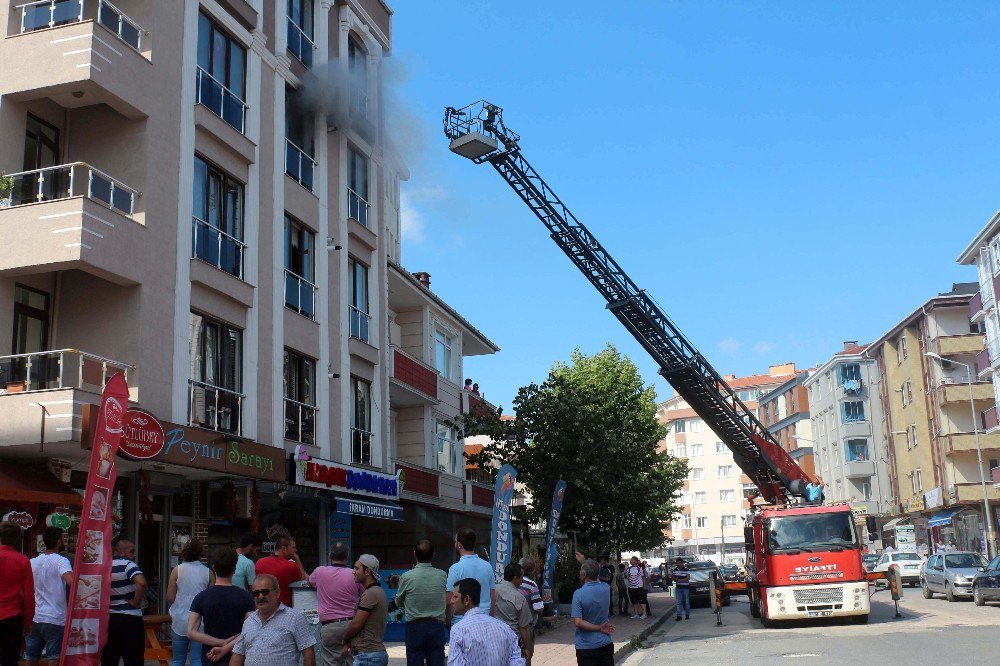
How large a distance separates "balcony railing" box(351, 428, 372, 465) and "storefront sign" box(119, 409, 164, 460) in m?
9.20

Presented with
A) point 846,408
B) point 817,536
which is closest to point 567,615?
point 817,536

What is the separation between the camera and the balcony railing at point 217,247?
19109mm

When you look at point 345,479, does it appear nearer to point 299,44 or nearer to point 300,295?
point 300,295

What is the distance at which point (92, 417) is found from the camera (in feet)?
49.9

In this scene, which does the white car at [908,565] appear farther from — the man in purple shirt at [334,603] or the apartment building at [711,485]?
Answer: the apartment building at [711,485]

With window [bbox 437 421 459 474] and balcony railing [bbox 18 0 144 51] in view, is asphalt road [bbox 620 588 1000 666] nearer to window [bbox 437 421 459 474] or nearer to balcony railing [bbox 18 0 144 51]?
window [bbox 437 421 459 474]

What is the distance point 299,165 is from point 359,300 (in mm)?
4167

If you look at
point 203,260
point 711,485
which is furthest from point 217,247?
point 711,485

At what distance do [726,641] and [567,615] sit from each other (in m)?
9.94

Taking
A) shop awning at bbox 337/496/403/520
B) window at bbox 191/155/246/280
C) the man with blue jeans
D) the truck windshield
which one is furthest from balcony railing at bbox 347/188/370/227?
the man with blue jeans

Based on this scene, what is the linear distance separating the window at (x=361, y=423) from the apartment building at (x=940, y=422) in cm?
3493

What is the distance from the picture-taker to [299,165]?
23578 mm

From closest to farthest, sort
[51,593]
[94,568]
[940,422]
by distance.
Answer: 1. [94,568]
2. [51,593]
3. [940,422]

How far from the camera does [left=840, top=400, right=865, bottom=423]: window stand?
255 feet
